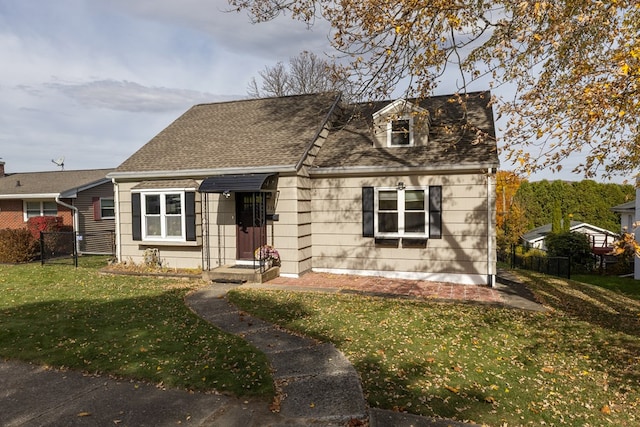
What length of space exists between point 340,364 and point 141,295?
641 cm

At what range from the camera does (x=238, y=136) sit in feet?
47.2

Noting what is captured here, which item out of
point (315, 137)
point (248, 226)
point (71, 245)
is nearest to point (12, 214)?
point (71, 245)

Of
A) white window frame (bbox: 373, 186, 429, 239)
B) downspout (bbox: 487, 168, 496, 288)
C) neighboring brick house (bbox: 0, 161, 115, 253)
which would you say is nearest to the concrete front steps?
white window frame (bbox: 373, 186, 429, 239)

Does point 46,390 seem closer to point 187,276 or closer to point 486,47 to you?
point 187,276

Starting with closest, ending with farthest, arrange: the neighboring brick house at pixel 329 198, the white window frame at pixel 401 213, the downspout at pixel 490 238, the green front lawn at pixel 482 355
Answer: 1. the green front lawn at pixel 482 355
2. the downspout at pixel 490 238
3. the neighboring brick house at pixel 329 198
4. the white window frame at pixel 401 213

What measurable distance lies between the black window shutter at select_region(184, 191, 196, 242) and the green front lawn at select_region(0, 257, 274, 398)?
213cm

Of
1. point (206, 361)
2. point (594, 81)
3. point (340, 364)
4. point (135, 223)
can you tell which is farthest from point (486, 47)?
point (135, 223)

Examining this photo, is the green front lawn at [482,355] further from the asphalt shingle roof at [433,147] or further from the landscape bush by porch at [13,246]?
the landscape bush by porch at [13,246]

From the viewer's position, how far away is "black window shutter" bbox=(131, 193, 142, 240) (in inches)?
518

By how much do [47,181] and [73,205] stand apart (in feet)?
13.5

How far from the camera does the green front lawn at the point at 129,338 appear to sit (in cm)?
525

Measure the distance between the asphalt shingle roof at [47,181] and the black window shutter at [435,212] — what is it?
16.8m

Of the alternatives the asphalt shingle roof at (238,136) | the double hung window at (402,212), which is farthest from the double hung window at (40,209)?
the double hung window at (402,212)

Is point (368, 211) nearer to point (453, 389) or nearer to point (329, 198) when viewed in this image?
point (329, 198)
